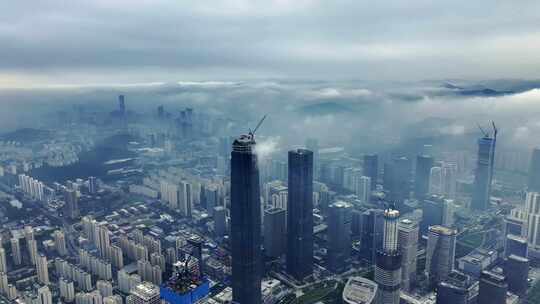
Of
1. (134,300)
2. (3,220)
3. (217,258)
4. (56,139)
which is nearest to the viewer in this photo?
(134,300)

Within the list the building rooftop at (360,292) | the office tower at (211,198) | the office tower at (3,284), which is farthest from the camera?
the office tower at (211,198)

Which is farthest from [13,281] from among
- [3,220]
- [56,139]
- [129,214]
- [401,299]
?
[401,299]

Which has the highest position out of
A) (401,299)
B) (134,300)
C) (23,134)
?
(23,134)

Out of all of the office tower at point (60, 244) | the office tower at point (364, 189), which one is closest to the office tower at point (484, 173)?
the office tower at point (364, 189)

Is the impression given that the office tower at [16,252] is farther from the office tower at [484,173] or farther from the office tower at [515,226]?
the office tower at [484,173]

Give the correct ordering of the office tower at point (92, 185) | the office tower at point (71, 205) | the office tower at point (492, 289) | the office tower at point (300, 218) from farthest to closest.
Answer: the office tower at point (92, 185)
the office tower at point (71, 205)
the office tower at point (300, 218)
the office tower at point (492, 289)

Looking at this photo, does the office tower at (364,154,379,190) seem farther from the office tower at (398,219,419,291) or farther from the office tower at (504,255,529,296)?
the office tower at (504,255,529,296)

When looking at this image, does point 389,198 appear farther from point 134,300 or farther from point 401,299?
point 134,300

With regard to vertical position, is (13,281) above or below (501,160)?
below
